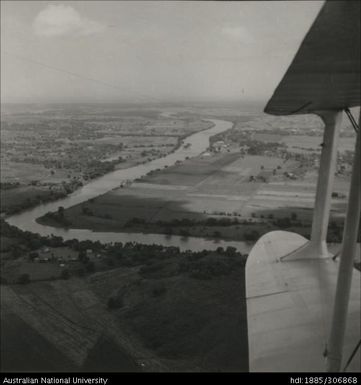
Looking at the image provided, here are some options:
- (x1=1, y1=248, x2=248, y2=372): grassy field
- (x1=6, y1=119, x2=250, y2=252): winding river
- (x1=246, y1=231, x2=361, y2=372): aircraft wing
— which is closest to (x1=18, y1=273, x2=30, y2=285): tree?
(x1=1, y1=248, x2=248, y2=372): grassy field

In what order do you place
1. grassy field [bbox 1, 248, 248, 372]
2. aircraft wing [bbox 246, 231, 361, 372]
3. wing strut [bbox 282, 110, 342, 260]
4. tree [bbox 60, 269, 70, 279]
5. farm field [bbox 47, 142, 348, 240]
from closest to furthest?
1. aircraft wing [bbox 246, 231, 361, 372]
2. wing strut [bbox 282, 110, 342, 260]
3. grassy field [bbox 1, 248, 248, 372]
4. tree [bbox 60, 269, 70, 279]
5. farm field [bbox 47, 142, 348, 240]

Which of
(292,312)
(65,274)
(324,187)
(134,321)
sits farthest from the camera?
(65,274)

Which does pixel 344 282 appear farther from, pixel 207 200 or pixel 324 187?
pixel 207 200

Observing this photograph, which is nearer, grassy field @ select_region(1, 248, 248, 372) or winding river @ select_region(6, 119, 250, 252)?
grassy field @ select_region(1, 248, 248, 372)

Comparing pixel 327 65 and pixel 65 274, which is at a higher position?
pixel 327 65

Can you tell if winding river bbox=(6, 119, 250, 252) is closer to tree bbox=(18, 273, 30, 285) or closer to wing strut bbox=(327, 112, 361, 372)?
tree bbox=(18, 273, 30, 285)

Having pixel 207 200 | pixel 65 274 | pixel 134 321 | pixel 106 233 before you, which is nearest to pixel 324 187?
pixel 134 321

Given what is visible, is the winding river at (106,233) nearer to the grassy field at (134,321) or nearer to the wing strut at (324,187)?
the grassy field at (134,321)

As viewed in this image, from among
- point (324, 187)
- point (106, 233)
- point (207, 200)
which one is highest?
point (324, 187)

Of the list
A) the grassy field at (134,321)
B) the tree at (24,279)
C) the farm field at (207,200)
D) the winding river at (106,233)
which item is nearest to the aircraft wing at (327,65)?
the grassy field at (134,321)
